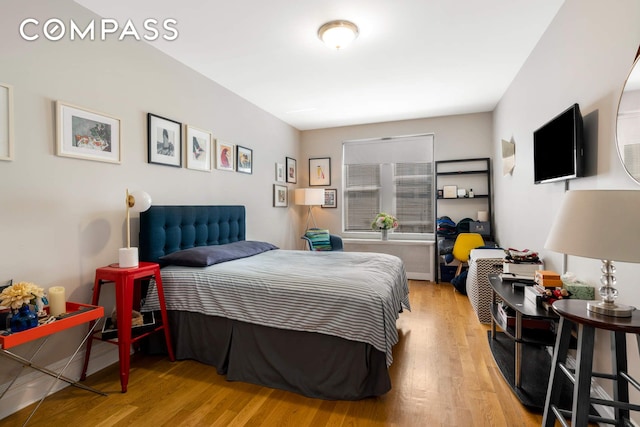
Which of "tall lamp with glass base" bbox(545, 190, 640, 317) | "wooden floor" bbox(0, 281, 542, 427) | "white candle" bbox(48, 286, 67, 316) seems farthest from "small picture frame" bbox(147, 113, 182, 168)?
"tall lamp with glass base" bbox(545, 190, 640, 317)

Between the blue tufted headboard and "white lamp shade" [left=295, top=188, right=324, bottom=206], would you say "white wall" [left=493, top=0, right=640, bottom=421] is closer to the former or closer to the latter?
"white lamp shade" [left=295, top=188, right=324, bottom=206]

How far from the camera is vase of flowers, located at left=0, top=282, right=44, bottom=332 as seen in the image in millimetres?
1541

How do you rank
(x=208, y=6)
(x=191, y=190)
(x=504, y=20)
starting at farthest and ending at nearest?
(x=191, y=190), (x=504, y=20), (x=208, y=6)

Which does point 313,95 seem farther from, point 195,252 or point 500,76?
point 195,252

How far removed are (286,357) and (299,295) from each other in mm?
422

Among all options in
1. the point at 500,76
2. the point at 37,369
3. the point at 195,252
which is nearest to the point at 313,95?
the point at 500,76

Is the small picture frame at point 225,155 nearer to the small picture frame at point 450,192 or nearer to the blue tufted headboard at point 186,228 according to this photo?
the blue tufted headboard at point 186,228

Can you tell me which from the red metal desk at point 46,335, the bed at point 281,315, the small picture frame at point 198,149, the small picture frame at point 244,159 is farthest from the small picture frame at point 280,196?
the red metal desk at point 46,335

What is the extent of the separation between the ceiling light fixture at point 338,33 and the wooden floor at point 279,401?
253 centimetres

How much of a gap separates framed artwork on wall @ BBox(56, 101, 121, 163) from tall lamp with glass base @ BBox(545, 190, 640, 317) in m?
2.80

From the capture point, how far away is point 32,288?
1.62 meters

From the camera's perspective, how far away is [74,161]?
7.12ft

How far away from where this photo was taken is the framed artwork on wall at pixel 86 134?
2.08 m

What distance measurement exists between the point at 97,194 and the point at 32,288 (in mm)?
878
